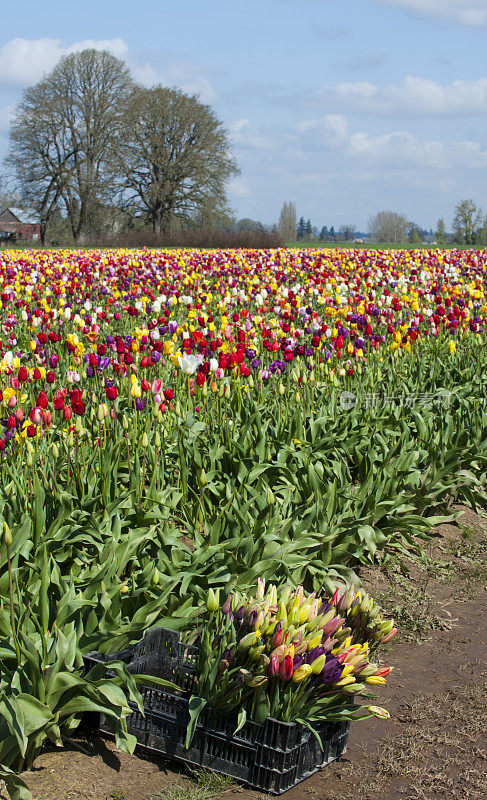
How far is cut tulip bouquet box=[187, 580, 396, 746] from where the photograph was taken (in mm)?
2750

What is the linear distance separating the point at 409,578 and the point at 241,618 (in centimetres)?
191

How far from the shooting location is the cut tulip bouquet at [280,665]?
2750 mm

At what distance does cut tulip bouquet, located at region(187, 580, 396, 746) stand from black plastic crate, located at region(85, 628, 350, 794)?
5cm

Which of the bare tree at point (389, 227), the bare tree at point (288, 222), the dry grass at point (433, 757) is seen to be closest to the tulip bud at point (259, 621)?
the dry grass at point (433, 757)

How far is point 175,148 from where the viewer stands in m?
52.7

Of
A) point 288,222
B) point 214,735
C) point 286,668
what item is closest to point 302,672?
point 286,668

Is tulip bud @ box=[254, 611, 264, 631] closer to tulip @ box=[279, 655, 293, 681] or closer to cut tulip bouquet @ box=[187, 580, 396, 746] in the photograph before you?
cut tulip bouquet @ box=[187, 580, 396, 746]

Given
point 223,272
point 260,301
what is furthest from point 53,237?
point 260,301

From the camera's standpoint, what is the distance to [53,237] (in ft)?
197

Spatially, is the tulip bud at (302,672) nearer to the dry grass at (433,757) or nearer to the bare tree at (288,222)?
the dry grass at (433,757)

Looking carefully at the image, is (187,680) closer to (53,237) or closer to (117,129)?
(117,129)

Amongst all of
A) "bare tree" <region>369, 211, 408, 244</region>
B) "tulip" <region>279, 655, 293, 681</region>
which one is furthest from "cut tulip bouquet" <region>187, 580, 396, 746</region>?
"bare tree" <region>369, 211, 408, 244</region>

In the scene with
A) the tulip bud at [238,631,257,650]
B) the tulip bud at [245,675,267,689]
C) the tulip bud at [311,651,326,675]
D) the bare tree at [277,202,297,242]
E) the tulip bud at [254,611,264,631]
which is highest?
the bare tree at [277,202,297,242]

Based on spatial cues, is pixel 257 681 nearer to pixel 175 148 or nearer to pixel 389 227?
pixel 175 148
